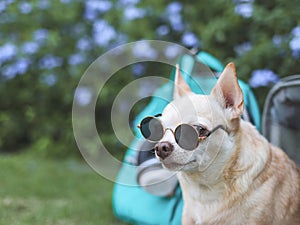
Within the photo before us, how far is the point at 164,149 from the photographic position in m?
2.56

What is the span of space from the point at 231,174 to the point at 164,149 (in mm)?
421

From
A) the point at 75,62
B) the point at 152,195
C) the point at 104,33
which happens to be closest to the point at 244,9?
the point at 104,33

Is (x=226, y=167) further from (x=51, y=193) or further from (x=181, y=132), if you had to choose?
(x=51, y=193)

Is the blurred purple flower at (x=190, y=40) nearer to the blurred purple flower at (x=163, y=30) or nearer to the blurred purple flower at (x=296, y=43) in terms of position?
the blurred purple flower at (x=163, y=30)

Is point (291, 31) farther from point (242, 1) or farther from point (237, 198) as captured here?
point (237, 198)

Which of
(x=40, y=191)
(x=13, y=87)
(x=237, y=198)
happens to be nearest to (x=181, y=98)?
(x=237, y=198)

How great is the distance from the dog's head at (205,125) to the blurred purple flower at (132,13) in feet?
8.05

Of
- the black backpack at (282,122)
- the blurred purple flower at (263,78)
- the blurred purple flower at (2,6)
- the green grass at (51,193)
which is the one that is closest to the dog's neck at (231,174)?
the black backpack at (282,122)

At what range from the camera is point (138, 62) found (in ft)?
16.4

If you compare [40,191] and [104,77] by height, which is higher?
[104,77]

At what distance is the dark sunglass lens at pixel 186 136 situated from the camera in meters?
2.57

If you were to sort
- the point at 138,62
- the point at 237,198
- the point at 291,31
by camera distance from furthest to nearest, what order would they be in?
1. the point at 138,62
2. the point at 291,31
3. the point at 237,198

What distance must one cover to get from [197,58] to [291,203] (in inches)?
46.8

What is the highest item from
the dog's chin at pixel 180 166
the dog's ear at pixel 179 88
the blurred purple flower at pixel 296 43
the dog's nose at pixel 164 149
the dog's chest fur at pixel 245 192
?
the blurred purple flower at pixel 296 43
